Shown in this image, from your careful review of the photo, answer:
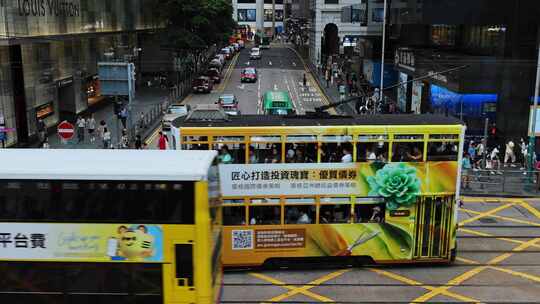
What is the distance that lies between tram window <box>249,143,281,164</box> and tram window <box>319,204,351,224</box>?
59.8 inches

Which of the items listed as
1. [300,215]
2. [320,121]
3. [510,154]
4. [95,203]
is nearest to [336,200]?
[300,215]

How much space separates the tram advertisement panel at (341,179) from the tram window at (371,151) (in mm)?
127

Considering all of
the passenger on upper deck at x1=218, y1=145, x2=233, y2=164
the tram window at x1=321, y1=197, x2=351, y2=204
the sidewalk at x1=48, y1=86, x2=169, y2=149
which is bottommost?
the sidewalk at x1=48, y1=86, x2=169, y2=149

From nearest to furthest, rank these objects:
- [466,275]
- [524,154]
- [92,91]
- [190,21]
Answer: [466,275]
[524,154]
[92,91]
[190,21]

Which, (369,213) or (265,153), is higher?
(265,153)

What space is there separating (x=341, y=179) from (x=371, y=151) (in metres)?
0.85

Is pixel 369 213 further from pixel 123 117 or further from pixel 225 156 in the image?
pixel 123 117

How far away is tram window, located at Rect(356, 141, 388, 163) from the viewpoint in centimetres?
1228

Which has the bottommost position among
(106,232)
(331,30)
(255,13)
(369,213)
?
(369,213)

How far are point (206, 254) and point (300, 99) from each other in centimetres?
3387

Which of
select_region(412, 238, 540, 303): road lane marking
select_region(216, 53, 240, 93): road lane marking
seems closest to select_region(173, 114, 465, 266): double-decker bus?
select_region(412, 238, 540, 303): road lane marking

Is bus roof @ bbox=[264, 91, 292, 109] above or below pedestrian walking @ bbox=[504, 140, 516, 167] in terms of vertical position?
above

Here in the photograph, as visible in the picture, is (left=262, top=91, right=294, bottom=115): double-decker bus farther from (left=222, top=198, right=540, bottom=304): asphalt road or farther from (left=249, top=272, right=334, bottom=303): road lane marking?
(left=249, top=272, right=334, bottom=303): road lane marking

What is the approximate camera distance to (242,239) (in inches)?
A: 497
